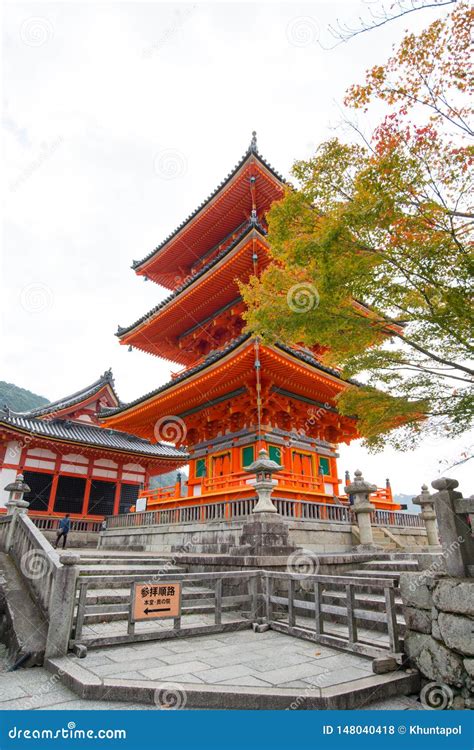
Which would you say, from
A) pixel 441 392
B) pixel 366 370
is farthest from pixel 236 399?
pixel 441 392

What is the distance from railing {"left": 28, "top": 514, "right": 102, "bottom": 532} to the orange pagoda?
5326 mm

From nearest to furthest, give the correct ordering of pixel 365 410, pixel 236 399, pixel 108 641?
pixel 108 641 → pixel 365 410 → pixel 236 399

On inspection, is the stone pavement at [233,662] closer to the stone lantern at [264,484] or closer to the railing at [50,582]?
the railing at [50,582]

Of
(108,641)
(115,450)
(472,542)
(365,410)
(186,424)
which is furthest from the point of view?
(115,450)

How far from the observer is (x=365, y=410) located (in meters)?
7.52

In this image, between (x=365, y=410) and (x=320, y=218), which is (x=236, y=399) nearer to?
(x=365, y=410)

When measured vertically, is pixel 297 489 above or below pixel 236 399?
below

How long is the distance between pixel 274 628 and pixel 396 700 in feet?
9.54

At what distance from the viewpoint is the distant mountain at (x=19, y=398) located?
60.6 m

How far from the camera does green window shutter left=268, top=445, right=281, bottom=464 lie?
50.2 ft

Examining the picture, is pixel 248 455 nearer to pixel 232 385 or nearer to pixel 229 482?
pixel 229 482

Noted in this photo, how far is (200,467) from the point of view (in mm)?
17688

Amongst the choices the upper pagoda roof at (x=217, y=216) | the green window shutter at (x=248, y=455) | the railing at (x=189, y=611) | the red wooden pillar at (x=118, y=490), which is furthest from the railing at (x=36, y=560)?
the upper pagoda roof at (x=217, y=216)

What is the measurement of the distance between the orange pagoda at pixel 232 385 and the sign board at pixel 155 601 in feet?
21.5
